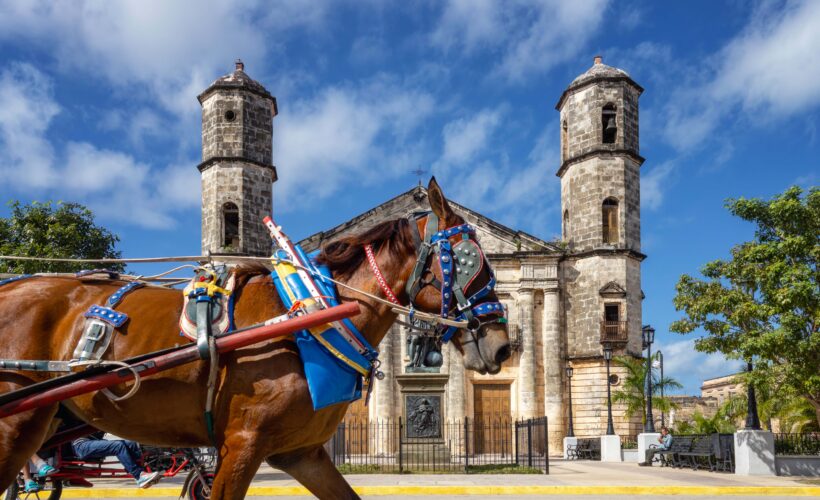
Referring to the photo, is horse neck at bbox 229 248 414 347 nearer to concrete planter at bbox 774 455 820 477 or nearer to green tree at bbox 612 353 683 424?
concrete planter at bbox 774 455 820 477

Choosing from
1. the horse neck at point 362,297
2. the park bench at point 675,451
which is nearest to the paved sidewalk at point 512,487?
the park bench at point 675,451

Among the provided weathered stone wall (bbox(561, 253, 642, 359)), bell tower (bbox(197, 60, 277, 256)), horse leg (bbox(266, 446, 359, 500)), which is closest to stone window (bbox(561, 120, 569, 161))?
weathered stone wall (bbox(561, 253, 642, 359))

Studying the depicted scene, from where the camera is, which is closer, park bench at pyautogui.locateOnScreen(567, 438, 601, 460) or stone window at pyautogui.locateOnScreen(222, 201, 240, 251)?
park bench at pyautogui.locateOnScreen(567, 438, 601, 460)

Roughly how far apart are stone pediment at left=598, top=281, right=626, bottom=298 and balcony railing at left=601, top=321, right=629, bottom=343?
3.68ft

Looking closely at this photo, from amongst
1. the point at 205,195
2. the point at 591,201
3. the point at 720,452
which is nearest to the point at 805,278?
the point at 720,452

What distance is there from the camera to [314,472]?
386cm

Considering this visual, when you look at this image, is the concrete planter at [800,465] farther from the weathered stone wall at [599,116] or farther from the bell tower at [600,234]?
the weathered stone wall at [599,116]

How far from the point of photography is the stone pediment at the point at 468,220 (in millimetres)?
32906

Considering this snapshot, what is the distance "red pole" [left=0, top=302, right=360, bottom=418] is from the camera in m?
3.39

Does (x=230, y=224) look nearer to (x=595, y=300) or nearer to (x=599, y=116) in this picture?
(x=595, y=300)

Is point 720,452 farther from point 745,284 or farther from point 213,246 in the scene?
point 213,246

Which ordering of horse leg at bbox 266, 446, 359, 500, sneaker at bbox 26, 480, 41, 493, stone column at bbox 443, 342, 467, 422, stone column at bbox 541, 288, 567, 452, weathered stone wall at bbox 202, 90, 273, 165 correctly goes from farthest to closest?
weathered stone wall at bbox 202, 90, 273, 165 → stone column at bbox 443, 342, 467, 422 → stone column at bbox 541, 288, 567, 452 → sneaker at bbox 26, 480, 41, 493 → horse leg at bbox 266, 446, 359, 500

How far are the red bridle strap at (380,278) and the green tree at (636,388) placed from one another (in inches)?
998

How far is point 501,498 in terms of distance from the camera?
12625 millimetres
